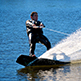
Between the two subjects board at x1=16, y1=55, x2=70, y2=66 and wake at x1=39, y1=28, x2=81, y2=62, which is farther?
wake at x1=39, y1=28, x2=81, y2=62

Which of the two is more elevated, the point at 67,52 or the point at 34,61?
the point at 67,52

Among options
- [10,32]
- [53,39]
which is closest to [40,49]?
[53,39]

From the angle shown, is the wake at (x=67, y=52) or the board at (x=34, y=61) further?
the wake at (x=67, y=52)

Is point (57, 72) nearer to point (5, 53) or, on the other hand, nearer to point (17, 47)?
point (5, 53)

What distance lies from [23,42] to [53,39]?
2.12m

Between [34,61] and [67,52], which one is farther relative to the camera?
[67,52]

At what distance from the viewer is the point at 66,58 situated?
37.6 ft

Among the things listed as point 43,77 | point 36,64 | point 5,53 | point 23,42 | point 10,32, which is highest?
point 10,32

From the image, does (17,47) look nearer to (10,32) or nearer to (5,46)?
(5,46)

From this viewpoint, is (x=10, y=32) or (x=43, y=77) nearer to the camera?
(x=43, y=77)

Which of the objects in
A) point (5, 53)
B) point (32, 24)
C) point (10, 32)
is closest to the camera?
point (32, 24)

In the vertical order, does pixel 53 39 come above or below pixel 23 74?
above

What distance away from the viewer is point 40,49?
14.5 meters

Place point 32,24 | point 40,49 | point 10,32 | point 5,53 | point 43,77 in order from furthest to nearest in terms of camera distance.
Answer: point 10,32 → point 40,49 → point 5,53 → point 32,24 → point 43,77
